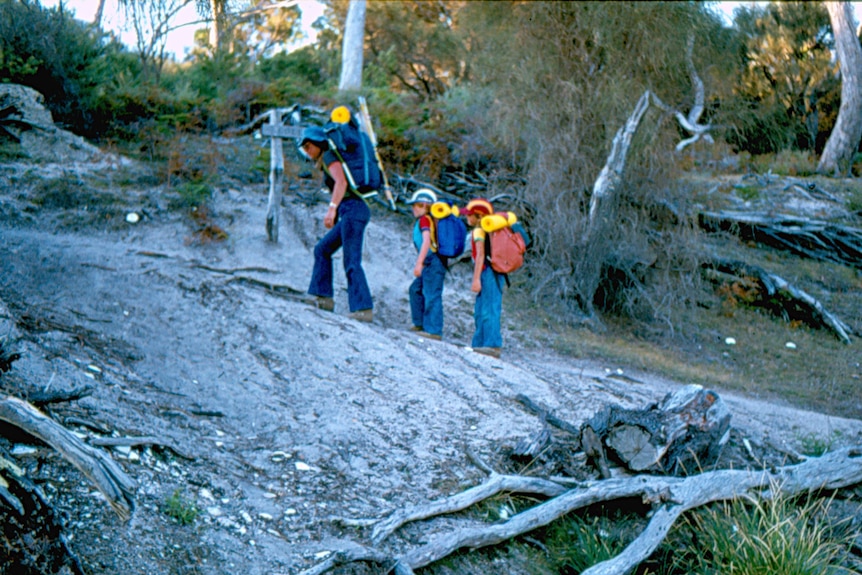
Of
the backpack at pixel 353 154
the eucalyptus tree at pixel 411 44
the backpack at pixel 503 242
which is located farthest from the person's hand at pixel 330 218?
the eucalyptus tree at pixel 411 44

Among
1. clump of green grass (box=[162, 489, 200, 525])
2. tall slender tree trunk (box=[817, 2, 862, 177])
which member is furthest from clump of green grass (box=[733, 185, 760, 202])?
clump of green grass (box=[162, 489, 200, 525])

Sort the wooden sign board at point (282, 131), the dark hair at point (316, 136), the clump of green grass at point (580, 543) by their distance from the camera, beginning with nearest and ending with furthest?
the clump of green grass at point (580, 543) < the dark hair at point (316, 136) < the wooden sign board at point (282, 131)

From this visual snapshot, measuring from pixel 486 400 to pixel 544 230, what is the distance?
6.40 metres

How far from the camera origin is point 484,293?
30.3 ft

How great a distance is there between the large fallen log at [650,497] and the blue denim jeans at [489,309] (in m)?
3.78

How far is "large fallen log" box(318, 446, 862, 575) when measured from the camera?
464 centimetres

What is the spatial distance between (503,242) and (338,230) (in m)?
1.68

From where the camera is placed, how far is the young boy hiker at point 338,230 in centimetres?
861

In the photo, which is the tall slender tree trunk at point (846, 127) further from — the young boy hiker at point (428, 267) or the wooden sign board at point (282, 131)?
the wooden sign board at point (282, 131)

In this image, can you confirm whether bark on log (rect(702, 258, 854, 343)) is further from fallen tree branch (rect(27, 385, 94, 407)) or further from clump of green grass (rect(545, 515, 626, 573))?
fallen tree branch (rect(27, 385, 94, 407))

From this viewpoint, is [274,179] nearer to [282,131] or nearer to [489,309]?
[282,131]

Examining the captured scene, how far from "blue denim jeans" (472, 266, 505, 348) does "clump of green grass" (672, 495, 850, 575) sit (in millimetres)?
3936

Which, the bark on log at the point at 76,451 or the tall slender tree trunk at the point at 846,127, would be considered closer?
the bark on log at the point at 76,451

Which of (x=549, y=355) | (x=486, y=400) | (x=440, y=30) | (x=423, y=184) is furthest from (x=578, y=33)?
(x=440, y=30)
